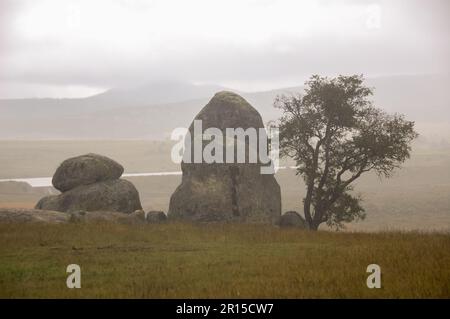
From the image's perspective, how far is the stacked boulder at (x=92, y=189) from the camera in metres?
36.8

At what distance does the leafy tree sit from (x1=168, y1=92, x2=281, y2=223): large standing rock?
102 inches

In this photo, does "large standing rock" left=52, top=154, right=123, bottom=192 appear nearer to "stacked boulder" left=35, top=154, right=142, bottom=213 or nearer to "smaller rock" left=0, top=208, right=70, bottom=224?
"stacked boulder" left=35, top=154, right=142, bottom=213

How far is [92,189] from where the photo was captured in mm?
37281

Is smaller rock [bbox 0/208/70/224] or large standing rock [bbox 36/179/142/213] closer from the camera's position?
smaller rock [bbox 0/208/70/224]

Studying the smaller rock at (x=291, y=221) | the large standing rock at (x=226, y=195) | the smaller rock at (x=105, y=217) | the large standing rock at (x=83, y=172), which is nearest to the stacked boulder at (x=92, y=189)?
the large standing rock at (x=83, y=172)

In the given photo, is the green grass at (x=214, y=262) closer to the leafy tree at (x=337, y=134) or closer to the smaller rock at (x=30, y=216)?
the smaller rock at (x=30, y=216)

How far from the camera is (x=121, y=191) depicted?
37.5 m

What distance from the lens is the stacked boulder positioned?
121 feet

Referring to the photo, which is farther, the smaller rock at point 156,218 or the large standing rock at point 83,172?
the large standing rock at point 83,172

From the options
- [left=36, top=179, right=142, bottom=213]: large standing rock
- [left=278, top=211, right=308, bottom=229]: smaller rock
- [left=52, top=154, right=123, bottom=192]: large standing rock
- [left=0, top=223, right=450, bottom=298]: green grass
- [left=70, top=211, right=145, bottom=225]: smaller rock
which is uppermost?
[left=52, top=154, right=123, bottom=192]: large standing rock

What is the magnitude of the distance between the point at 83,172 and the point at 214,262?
21.1 metres

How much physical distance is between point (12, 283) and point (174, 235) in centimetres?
1106

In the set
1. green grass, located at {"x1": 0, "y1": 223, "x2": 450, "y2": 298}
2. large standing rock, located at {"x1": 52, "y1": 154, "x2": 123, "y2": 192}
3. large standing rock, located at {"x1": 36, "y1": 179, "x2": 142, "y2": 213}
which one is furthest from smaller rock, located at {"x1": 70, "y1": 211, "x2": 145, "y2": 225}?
large standing rock, located at {"x1": 52, "y1": 154, "x2": 123, "y2": 192}

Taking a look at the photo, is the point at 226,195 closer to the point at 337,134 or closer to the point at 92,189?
the point at 337,134
